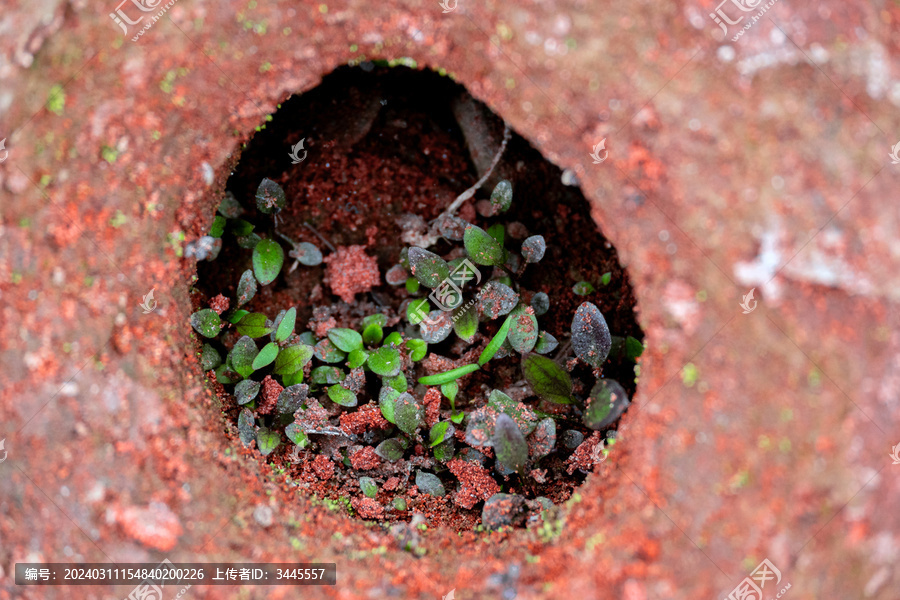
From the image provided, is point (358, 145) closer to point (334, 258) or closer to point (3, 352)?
point (334, 258)

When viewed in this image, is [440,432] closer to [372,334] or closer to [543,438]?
[543,438]

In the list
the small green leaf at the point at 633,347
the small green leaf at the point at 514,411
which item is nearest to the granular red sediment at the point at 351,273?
the small green leaf at the point at 514,411

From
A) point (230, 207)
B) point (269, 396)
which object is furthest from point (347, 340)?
point (230, 207)

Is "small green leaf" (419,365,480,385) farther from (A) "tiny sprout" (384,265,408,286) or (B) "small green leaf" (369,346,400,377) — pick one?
(A) "tiny sprout" (384,265,408,286)

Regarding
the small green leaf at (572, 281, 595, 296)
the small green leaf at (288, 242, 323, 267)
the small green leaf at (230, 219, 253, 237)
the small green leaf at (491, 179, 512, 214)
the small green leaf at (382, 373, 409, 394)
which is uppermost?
the small green leaf at (491, 179, 512, 214)

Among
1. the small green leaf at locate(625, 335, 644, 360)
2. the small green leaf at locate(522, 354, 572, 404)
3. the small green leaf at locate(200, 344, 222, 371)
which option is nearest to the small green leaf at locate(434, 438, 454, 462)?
the small green leaf at locate(522, 354, 572, 404)

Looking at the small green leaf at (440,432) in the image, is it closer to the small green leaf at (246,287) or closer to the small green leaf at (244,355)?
the small green leaf at (244,355)

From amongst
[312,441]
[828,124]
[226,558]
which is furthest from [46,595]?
[828,124]
